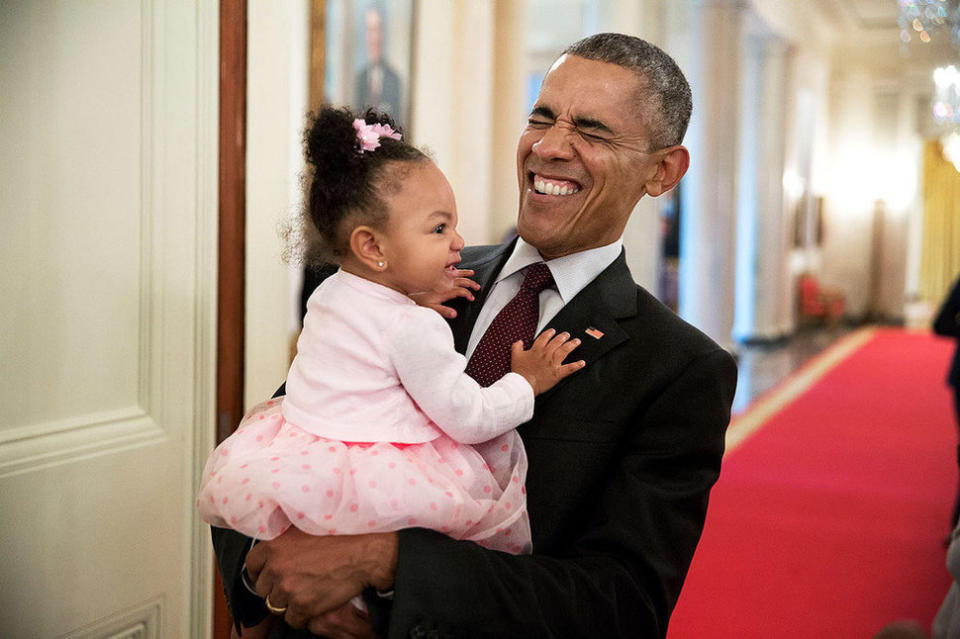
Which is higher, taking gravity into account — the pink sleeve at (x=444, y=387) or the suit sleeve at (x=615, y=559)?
the pink sleeve at (x=444, y=387)

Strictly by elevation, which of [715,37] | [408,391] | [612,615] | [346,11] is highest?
[715,37]

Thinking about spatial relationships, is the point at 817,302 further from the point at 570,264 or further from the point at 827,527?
the point at 570,264

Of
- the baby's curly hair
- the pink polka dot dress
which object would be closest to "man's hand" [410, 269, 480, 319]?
the pink polka dot dress

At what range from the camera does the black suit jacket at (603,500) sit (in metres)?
1.64

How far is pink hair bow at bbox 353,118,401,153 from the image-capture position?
1.74 m

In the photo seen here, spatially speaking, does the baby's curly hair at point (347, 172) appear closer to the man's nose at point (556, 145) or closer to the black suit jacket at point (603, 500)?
the man's nose at point (556, 145)

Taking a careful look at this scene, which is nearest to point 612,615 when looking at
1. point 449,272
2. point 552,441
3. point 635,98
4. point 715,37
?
point 552,441

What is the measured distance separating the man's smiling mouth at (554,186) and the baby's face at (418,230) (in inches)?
14.4

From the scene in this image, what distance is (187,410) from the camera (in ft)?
8.70

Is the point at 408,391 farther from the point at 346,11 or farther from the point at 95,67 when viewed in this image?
the point at 346,11

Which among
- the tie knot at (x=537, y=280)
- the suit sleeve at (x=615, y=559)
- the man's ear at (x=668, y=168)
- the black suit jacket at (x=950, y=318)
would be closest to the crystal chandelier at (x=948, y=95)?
the black suit jacket at (x=950, y=318)

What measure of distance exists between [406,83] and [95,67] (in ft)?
12.1

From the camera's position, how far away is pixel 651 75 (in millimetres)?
2096

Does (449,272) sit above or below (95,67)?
below
